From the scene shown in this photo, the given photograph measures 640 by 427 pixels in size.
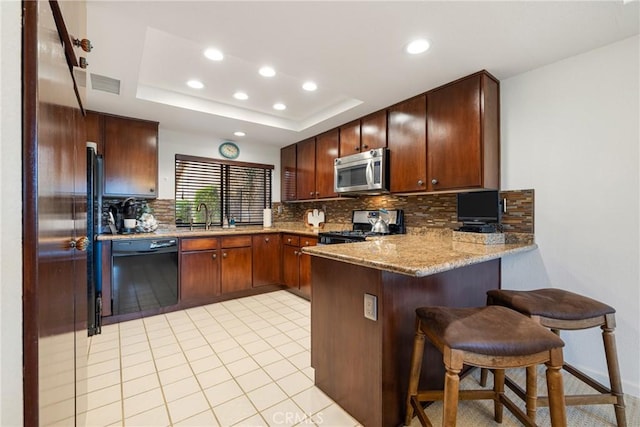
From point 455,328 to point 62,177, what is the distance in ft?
4.92

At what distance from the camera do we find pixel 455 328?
1119mm

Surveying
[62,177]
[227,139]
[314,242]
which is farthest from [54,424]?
[227,139]

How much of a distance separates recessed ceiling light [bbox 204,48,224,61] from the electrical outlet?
1914mm

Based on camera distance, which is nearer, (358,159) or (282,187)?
(358,159)

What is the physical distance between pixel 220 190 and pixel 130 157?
47.7 inches

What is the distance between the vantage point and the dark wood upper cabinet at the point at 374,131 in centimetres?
293

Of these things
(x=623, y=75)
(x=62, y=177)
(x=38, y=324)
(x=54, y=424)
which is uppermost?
(x=623, y=75)

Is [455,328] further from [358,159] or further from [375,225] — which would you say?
[358,159]

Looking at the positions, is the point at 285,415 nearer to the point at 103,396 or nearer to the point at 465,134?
the point at 103,396

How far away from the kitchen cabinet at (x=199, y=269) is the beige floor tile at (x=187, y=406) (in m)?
1.68

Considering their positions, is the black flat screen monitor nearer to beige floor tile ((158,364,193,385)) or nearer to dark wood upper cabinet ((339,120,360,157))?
dark wood upper cabinet ((339,120,360,157))

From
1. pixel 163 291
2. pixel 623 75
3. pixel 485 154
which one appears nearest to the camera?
pixel 623 75

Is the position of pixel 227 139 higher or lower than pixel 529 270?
higher

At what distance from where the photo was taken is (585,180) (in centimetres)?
189
